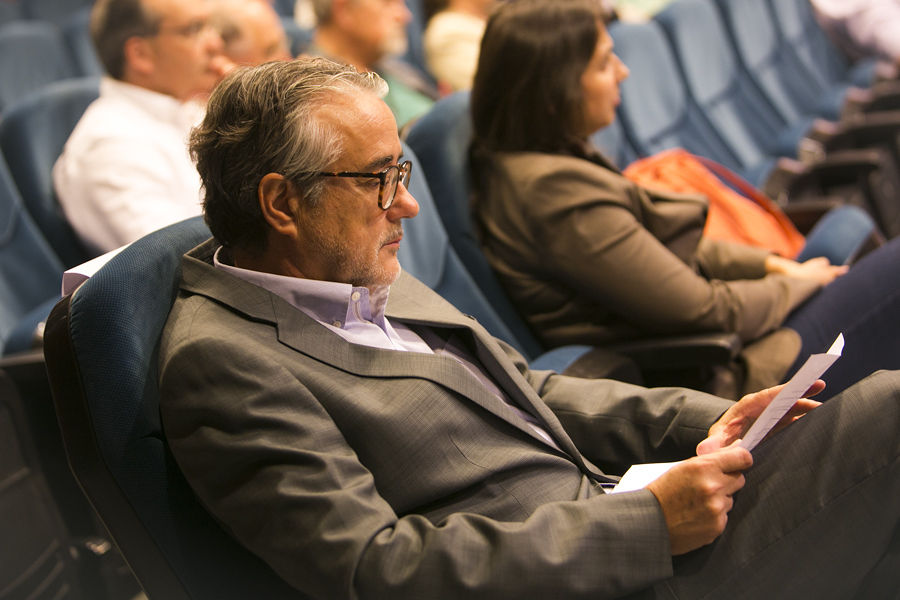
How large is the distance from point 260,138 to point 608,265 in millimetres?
771

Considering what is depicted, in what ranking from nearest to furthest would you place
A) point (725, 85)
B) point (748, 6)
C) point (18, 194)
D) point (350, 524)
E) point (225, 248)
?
point (350, 524) → point (225, 248) → point (18, 194) → point (725, 85) → point (748, 6)

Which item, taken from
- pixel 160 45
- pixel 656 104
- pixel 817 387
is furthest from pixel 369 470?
pixel 656 104

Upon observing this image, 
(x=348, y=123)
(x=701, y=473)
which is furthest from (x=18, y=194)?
(x=701, y=473)

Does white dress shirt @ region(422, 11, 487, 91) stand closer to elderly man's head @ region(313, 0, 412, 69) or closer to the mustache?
elderly man's head @ region(313, 0, 412, 69)

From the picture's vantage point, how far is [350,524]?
2.86 feet

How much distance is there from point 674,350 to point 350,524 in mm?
867

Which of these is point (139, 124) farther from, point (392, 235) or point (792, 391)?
point (792, 391)

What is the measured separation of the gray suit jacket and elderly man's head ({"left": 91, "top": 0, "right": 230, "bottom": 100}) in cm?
114

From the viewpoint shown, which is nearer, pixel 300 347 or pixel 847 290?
pixel 300 347

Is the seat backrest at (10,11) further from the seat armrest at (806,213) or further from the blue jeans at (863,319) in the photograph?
the blue jeans at (863,319)

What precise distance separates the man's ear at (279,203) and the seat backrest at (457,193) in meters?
0.72

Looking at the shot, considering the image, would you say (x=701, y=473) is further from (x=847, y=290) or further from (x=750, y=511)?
(x=847, y=290)

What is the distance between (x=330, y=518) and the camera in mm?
867

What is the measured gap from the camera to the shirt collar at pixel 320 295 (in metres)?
1.04
